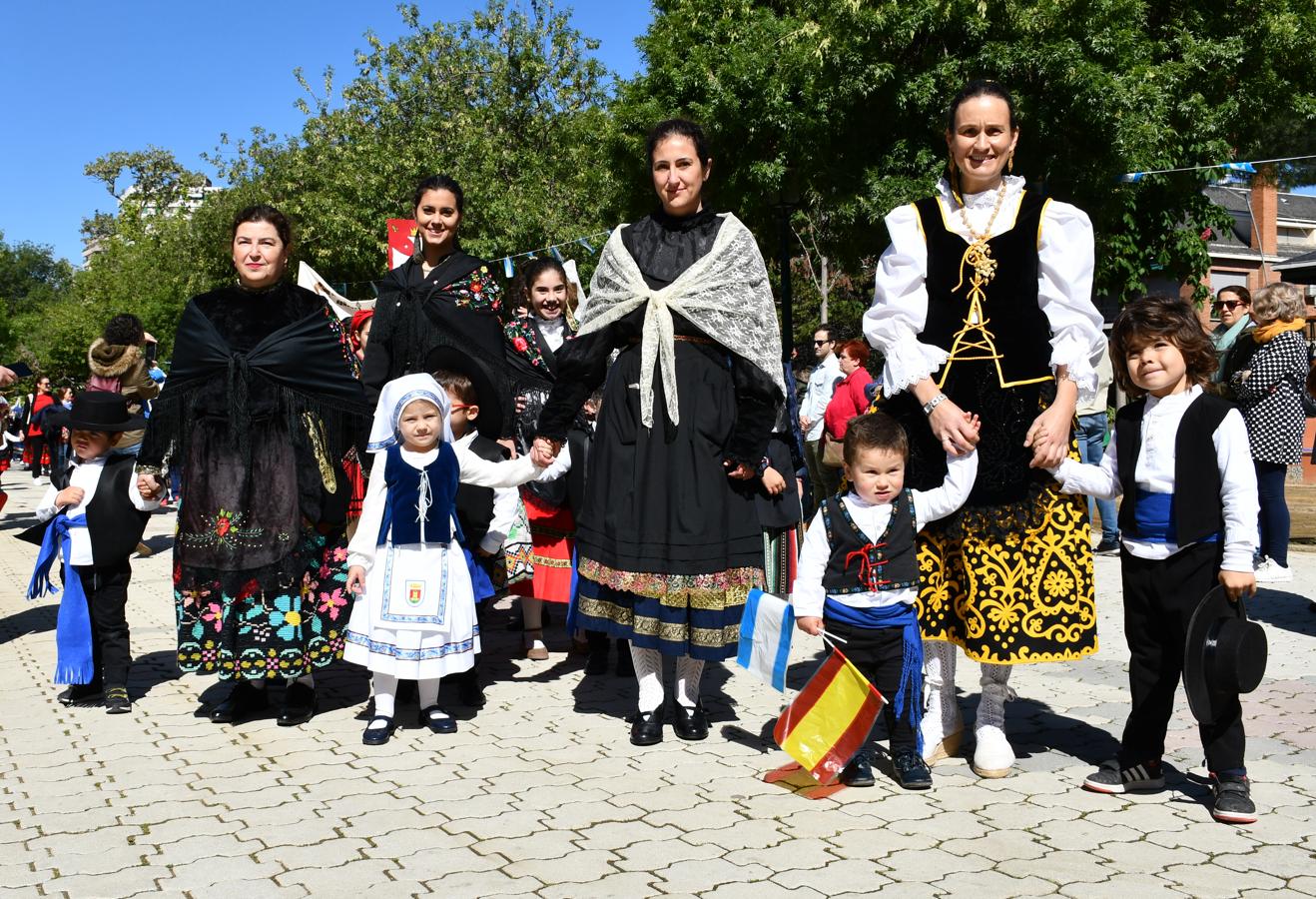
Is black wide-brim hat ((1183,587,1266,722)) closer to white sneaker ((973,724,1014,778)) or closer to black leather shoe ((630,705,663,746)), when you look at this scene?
white sneaker ((973,724,1014,778))

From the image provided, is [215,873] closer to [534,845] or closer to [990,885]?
[534,845]

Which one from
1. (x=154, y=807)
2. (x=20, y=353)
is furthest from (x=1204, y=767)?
(x=20, y=353)

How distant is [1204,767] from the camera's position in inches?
176

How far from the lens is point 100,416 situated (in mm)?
5879

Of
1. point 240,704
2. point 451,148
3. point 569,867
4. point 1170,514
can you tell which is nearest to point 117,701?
point 240,704

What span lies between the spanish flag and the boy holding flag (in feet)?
0.40

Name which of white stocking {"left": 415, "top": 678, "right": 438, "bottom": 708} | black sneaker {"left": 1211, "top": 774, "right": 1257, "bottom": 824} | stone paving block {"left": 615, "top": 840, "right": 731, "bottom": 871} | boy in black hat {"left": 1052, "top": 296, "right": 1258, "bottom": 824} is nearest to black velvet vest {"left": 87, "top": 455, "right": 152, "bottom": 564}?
white stocking {"left": 415, "top": 678, "right": 438, "bottom": 708}

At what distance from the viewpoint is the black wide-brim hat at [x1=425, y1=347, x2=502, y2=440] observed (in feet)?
A: 19.2

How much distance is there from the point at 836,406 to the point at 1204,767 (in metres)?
7.45

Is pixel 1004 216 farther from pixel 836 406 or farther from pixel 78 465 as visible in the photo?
pixel 836 406

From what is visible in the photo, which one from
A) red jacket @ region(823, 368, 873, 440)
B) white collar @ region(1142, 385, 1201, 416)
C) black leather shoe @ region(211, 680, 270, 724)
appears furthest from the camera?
red jacket @ region(823, 368, 873, 440)

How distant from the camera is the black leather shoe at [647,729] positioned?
194 inches

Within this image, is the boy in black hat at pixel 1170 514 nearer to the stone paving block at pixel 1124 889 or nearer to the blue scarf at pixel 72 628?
the stone paving block at pixel 1124 889

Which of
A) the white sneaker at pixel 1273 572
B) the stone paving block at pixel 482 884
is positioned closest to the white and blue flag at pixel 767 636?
the stone paving block at pixel 482 884
